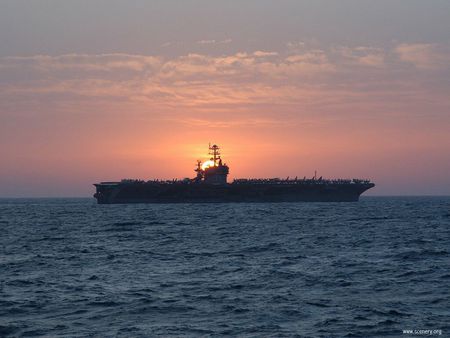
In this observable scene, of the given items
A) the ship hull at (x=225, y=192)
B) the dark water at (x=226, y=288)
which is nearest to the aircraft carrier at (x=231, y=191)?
the ship hull at (x=225, y=192)

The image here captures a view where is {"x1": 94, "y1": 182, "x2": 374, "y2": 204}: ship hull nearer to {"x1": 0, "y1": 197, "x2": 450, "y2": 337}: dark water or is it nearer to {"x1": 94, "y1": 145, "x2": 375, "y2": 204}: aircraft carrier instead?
{"x1": 94, "y1": 145, "x2": 375, "y2": 204}: aircraft carrier

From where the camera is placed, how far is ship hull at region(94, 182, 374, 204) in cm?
12731

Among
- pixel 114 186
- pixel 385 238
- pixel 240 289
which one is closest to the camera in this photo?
pixel 240 289

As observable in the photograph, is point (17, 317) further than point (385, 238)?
No

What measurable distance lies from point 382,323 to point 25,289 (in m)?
14.0

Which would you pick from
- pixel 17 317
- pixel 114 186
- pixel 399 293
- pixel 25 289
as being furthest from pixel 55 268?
pixel 114 186

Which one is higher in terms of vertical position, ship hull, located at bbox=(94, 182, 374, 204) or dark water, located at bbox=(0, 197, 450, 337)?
ship hull, located at bbox=(94, 182, 374, 204)

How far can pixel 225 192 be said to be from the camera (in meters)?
131

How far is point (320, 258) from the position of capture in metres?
35.2

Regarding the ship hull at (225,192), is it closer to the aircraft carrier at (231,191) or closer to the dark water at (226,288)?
the aircraft carrier at (231,191)

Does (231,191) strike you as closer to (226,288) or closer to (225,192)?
(225,192)

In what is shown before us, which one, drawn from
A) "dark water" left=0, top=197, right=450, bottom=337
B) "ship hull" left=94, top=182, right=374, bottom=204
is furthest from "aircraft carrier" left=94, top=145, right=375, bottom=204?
"dark water" left=0, top=197, right=450, bottom=337

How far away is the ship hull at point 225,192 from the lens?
12731 centimetres

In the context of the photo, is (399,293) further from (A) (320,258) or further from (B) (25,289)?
(B) (25,289)
